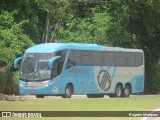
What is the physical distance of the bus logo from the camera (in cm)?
3559

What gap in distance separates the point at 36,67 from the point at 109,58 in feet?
20.0

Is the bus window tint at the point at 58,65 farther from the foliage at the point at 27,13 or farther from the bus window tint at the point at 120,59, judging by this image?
the foliage at the point at 27,13

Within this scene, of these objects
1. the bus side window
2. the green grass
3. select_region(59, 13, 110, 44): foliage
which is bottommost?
the green grass

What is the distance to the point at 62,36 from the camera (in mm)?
46562

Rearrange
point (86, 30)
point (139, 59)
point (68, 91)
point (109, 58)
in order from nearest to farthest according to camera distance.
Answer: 1. point (68, 91)
2. point (109, 58)
3. point (139, 59)
4. point (86, 30)

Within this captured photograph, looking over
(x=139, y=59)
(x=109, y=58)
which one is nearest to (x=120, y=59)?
(x=109, y=58)

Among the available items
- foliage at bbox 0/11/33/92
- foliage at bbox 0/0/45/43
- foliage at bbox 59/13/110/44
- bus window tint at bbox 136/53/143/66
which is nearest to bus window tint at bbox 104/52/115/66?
bus window tint at bbox 136/53/143/66

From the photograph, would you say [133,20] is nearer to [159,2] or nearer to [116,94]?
[159,2]

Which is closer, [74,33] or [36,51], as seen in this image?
[36,51]

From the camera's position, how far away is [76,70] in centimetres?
3353

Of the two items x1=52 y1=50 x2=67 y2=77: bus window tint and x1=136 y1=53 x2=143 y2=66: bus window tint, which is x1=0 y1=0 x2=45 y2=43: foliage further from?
x1=52 y1=50 x2=67 y2=77: bus window tint

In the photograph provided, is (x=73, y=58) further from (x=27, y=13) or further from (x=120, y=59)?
(x=27, y=13)

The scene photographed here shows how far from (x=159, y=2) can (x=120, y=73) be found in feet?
33.1

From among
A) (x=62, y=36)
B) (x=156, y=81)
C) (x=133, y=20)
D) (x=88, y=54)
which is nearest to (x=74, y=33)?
(x=62, y=36)
